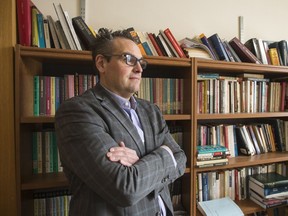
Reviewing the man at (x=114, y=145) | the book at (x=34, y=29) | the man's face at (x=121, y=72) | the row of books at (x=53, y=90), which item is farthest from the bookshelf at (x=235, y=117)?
the book at (x=34, y=29)

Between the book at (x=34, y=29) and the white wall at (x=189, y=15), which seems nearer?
the book at (x=34, y=29)

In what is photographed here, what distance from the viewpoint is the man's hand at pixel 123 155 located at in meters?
0.73

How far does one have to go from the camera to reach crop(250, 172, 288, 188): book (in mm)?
1532

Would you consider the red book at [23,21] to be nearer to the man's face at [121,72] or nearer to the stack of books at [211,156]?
the man's face at [121,72]

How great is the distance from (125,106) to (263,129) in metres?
1.38

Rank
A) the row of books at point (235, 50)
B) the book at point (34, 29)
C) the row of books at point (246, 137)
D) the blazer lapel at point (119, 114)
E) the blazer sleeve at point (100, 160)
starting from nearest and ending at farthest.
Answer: the blazer sleeve at point (100, 160) < the blazer lapel at point (119, 114) < the book at point (34, 29) < the row of books at point (235, 50) < the row of books at point (246, 137)

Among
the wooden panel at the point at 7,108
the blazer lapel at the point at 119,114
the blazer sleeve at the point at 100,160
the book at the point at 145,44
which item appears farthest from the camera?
the book at the point at 145,44

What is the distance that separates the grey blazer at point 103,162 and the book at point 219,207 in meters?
0.70

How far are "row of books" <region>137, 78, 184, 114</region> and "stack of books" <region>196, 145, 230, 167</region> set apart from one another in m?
0.32

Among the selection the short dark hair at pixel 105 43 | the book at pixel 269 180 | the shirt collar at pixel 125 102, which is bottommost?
the book at pixel 269 180

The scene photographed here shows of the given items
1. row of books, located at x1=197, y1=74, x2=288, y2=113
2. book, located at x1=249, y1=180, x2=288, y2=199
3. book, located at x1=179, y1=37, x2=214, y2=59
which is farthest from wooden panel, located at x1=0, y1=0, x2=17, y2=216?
book, located at x1=249, y1=180, x2=288, y2=199

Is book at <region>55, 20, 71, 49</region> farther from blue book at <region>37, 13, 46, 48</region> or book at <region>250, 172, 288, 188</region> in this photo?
book at <region>250, 172, 288, 188</region>

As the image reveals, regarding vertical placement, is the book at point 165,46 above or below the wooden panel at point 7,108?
above

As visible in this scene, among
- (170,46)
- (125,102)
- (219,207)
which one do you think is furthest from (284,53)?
(125,102)
